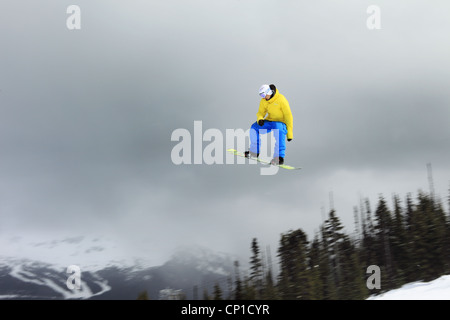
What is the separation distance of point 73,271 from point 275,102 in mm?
10131

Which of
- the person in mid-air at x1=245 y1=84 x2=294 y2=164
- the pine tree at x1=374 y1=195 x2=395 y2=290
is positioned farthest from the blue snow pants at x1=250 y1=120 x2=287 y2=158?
the pine tree at x1=374 y1=195 x2=395 y2=290

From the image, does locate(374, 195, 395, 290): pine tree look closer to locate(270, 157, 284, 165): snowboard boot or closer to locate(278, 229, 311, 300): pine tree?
locate(278, 229, 311, 300): pine tree

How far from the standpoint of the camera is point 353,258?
113 meters

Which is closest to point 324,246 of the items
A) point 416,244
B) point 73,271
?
point 416,244

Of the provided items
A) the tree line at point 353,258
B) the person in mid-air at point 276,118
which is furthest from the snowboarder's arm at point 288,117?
the tree line at point 353,258

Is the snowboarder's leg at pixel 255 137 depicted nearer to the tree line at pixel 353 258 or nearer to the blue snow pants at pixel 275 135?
the blue snow pants at pixel 275 135

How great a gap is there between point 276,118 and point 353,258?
109356 mm

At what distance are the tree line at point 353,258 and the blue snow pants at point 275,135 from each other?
268 feet

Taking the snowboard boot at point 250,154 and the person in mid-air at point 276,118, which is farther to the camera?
the snowboard boot at point 250,154

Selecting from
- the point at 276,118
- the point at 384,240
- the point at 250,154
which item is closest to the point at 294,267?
the point at 384,240

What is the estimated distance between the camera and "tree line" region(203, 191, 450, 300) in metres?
99.5

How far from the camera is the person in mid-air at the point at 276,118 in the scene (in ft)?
41.8

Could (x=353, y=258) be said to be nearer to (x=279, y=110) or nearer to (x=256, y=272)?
(x=256, y=272)
